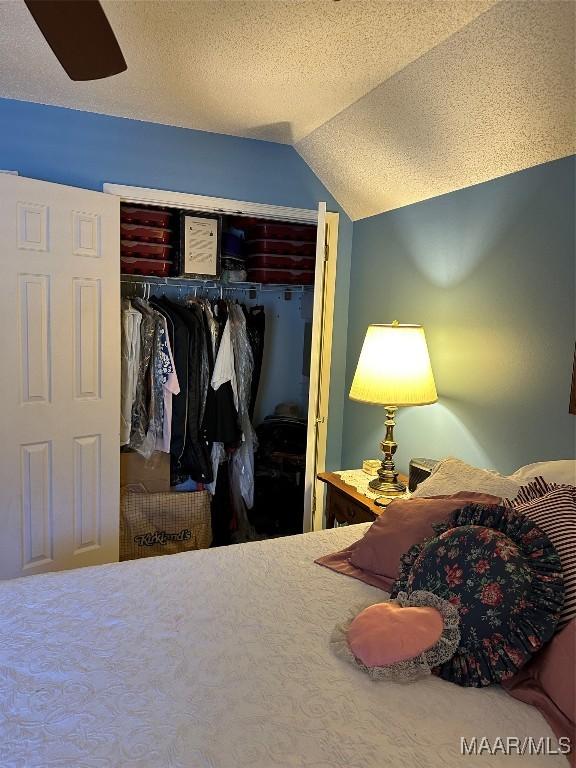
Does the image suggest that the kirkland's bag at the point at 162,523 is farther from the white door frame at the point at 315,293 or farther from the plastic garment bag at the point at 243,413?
the white door frame at the point at 315,293

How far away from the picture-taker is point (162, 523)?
9.84 feet

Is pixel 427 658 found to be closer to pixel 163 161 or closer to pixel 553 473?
pixel 553 473

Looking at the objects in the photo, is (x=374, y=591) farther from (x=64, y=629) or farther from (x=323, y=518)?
(x=323, y=518)

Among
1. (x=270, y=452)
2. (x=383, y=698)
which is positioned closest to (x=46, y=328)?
(x=270, y=452)

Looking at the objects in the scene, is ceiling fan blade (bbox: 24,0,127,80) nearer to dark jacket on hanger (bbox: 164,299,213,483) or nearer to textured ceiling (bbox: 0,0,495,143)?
textured ceiling (bbox: 0,0,495,143)

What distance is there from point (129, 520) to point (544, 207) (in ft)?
7.81

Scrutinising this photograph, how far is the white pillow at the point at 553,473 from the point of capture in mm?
1545

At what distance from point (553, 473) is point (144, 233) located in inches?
87.2

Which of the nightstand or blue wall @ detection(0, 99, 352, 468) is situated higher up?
blue wall @ detection(0, 99, 352, 468)

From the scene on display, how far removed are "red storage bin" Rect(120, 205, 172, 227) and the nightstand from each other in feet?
5.05

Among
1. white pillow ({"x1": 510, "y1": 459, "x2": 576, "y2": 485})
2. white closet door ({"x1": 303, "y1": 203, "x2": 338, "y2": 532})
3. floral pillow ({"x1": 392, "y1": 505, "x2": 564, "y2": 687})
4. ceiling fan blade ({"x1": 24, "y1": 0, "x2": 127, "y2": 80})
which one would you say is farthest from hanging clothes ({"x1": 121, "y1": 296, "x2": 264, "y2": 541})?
floral pillow ({"x1": 392, "y1": 505, "x2": 564, "y2": 687})

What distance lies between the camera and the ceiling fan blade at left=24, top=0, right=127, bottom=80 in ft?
3.92

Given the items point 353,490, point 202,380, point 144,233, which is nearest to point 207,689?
point 353,490

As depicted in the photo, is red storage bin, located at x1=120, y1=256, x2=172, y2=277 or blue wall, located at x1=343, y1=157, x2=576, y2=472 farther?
red storage bin, located at x1=120, y1=256, x2=172, y2=277
